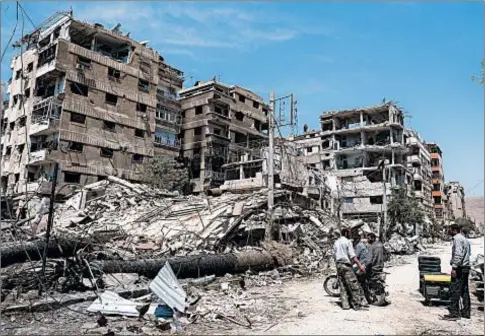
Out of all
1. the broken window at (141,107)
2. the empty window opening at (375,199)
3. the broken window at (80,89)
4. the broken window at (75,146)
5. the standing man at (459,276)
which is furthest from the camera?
the empty window opening at (375,199)

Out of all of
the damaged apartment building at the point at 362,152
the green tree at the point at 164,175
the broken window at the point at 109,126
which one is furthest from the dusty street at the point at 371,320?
the damaged apartment building at the point at 362,152

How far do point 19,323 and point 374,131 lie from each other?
52507mm

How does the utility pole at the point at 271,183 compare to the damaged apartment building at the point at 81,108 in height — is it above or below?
below

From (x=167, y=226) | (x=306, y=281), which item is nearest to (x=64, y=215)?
(x=167, y=226)

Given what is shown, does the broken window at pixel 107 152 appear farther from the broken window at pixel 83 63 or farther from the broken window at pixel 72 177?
the broken window at pixel 83 63

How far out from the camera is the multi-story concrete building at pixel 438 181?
73312mm

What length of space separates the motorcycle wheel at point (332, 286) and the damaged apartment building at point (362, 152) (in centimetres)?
3679

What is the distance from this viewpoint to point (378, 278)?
31.2 feet

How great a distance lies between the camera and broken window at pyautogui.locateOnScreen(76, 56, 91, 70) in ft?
118

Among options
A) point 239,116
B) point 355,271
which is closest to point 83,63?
point 239,116

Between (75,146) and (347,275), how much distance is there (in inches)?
1255

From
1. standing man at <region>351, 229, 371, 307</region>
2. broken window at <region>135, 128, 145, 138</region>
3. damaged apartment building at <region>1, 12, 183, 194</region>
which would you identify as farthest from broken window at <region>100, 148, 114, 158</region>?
standing man at <region>351, 229, 371, 307</region>

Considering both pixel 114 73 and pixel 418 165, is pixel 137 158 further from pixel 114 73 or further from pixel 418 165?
pixel 418 165

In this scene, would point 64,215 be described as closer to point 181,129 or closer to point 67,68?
point 67,68
